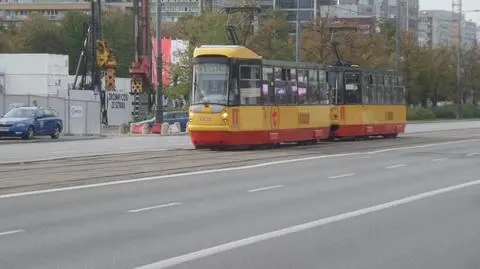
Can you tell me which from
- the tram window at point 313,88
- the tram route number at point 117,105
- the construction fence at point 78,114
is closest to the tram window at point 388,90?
the tram window at point 313,88

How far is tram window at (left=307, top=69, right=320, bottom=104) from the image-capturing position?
34116 mm

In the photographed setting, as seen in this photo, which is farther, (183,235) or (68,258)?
(183,235)

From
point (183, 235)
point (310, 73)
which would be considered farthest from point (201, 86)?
point (183, 235)

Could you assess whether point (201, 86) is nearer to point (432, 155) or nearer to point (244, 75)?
point (244, 75)

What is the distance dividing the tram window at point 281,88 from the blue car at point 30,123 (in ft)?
45.0

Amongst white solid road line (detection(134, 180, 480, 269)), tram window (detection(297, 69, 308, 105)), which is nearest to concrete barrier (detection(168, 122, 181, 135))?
tram window (detection(297, 69, 308, 105))

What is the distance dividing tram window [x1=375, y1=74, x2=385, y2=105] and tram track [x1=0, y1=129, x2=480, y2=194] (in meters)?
9.93

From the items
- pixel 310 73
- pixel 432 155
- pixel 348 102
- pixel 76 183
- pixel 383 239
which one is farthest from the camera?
pixel 348 102

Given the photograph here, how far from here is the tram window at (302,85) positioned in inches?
1300

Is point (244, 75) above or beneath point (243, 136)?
above

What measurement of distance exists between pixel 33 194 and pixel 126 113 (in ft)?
172

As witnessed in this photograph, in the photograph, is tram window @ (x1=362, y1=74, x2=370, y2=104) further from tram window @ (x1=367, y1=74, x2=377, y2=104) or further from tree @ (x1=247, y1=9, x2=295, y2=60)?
tree @ (x1=247, y1=9, x2=295, y2=60)

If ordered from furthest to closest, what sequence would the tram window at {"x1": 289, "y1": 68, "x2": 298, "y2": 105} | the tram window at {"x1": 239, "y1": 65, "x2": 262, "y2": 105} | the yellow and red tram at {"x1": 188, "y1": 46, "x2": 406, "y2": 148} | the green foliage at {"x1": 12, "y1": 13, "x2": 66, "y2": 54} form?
the green foliage at {"x1": 12, "y1": 13, "x2": 66, "y2": 54} < the tram window at {"x1": 289, "y1": 68, "x2": 298, "y2": 105} < the tram window at {"x1": 239, "y1": 65, "x2": 262, "y2": 105} < the yellow and red tram at {"x1": 188, "y1": 46, "x2": 406, "y2": 148}

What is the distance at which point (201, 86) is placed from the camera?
95.1ft
